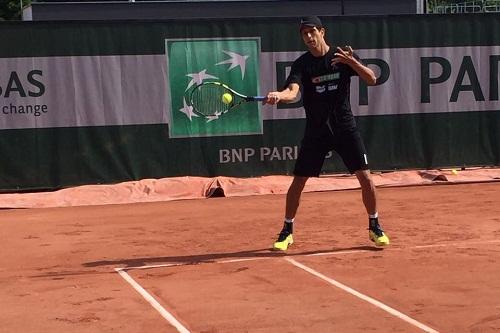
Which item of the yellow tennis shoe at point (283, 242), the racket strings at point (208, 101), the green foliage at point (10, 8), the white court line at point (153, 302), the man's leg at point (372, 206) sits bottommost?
the white court line at point (153, 302)

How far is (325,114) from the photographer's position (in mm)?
6812

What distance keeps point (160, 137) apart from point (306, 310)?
6.76 m

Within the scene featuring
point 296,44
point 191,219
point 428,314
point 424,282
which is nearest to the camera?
point 428,314

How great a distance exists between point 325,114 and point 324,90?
20 cm

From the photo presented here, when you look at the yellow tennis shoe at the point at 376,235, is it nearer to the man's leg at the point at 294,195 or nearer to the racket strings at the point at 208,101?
the man's leg at the point at 294,195

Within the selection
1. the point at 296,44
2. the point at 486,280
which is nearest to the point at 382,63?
the point at 296,44

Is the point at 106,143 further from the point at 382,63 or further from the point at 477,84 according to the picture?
the point at 477,84

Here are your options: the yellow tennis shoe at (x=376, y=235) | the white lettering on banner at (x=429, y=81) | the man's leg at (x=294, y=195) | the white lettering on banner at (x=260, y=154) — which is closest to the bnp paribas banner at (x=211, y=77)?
the white lettering on banner at (x=260, y=154)

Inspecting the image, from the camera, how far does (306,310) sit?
4977mm

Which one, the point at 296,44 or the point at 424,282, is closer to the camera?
the point at 424,282

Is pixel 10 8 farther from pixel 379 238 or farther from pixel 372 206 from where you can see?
pixel 379 238

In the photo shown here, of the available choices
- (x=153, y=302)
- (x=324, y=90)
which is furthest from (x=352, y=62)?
(x=153, y=302)

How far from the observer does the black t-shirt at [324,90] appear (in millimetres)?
6746

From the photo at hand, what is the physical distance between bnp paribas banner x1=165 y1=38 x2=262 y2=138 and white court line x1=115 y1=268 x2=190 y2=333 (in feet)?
17.5
